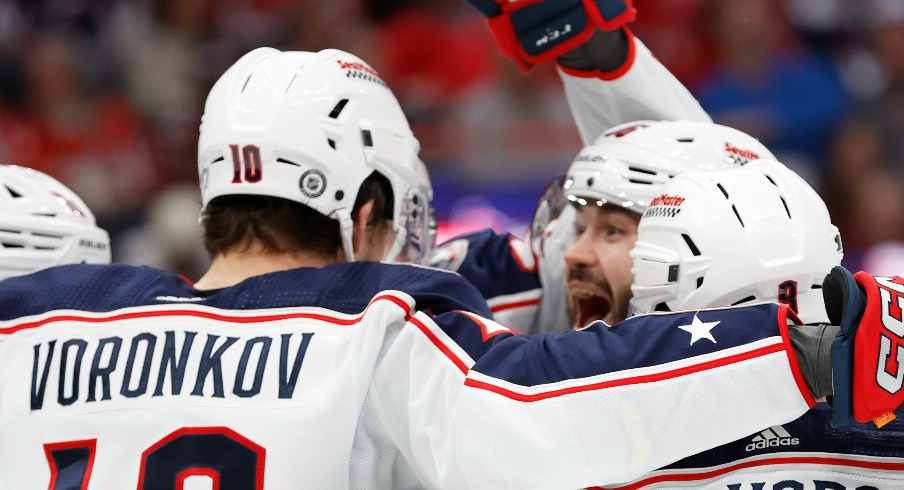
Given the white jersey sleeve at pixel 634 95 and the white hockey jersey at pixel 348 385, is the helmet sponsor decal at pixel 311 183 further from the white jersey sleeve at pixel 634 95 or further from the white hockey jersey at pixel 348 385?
the white jersey sleeve at pixel 634 95

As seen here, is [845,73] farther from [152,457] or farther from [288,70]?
[152,457]

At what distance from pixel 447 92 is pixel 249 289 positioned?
4.31 meters

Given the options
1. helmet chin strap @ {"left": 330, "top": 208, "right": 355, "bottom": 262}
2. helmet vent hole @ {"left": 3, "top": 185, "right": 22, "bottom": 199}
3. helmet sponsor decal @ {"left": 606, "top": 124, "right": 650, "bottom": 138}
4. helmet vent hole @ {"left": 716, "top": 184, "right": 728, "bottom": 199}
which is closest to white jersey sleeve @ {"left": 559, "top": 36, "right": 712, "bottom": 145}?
helmet sponsor decal @ {"left": 606, "top": 124, "right": 650, "bottom": 138}

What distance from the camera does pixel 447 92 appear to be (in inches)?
255

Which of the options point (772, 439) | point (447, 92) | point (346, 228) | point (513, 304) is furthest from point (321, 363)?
point (447, 92)

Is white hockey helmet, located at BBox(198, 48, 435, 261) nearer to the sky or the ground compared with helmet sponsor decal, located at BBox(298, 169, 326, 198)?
nearer to the sky

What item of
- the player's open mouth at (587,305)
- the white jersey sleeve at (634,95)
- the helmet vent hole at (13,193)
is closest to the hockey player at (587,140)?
the white jersey sleeve at (634,95)

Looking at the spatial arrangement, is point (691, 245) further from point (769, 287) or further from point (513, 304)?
point (513, 304)

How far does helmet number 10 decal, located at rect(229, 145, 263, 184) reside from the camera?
243 centimetres

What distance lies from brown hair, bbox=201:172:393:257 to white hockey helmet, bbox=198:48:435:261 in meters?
0.03

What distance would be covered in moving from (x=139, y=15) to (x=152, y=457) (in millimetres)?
5438

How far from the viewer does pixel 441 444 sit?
6.86 ft

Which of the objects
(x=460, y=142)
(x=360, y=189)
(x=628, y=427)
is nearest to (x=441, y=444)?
(x=628, y=427)

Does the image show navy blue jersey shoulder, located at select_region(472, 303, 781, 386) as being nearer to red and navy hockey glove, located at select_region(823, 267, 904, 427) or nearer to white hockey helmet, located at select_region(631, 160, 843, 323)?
red and navy hockey glove, located at select_region(823, 267, 904, 427)
